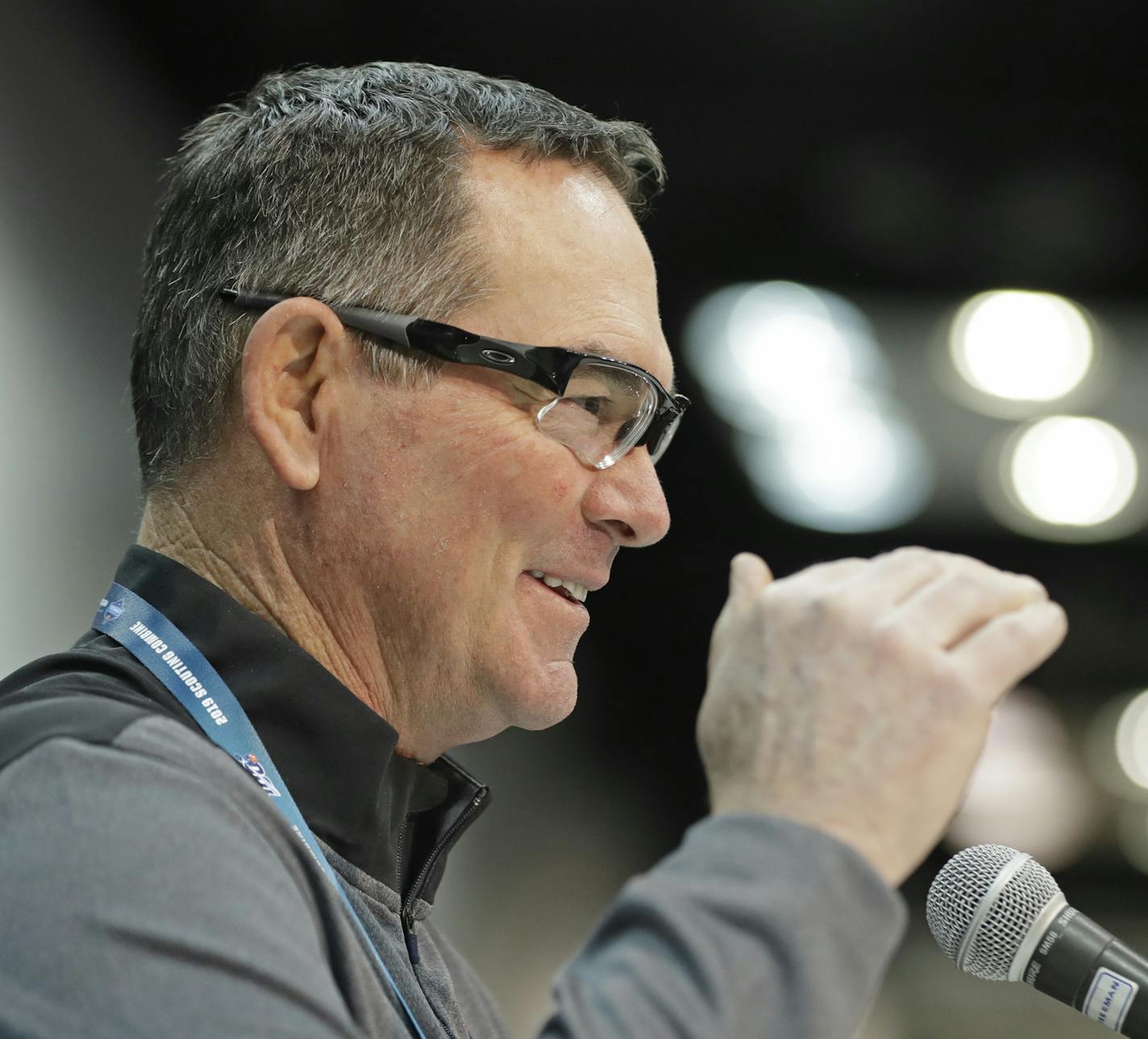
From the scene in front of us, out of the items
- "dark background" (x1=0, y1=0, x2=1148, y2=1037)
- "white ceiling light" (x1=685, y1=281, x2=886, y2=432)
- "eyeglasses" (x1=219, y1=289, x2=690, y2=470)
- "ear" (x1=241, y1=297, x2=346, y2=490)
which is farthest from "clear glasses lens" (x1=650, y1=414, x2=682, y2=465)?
"white ceiling light" (x1=685, y1=281, x2=886, y2=432)

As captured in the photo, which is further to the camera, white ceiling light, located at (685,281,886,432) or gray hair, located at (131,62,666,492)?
white ceiling light, located at (685,281,886,432)

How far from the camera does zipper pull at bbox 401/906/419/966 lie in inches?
49.6

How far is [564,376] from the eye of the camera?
134 centimetres

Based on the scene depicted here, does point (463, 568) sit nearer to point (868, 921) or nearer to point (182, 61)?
point (868, 921)

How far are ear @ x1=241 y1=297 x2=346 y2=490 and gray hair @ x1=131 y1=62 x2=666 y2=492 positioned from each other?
1.6 inches

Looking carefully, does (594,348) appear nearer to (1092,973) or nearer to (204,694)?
(204,694)

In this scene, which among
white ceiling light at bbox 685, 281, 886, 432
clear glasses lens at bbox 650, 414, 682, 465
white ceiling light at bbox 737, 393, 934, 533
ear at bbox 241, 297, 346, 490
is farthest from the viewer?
white ceiling light at bbox 737, 393, 934, 533

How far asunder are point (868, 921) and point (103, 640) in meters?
0.77

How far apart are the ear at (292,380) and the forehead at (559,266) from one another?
15cm

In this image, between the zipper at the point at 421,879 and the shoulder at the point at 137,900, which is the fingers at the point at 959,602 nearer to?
the shoulder at the point at 137,900

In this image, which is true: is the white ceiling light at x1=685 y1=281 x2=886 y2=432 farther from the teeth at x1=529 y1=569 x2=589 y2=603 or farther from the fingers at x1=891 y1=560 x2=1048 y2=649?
the fingers at x1=891 y1=560 x2=1048 y2=649

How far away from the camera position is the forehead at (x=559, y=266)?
135cm

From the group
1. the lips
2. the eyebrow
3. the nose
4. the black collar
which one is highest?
the eyebrow

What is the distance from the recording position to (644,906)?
768mm
